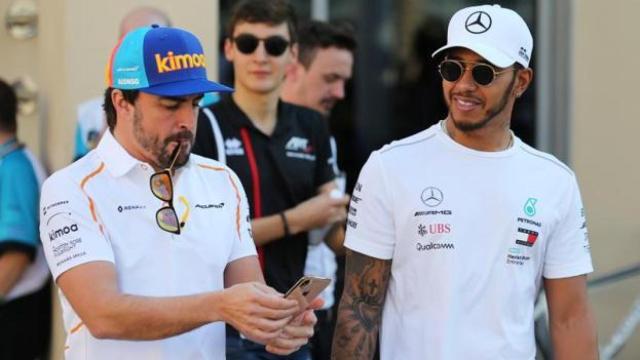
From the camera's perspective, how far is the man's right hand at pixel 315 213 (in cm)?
479

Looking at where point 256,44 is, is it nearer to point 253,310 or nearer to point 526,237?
point 526,237

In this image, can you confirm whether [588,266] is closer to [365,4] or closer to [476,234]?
[476,234]

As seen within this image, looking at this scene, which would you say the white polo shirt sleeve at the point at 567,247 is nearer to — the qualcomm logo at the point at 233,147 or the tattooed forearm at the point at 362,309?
the tattooed forearm at the point at 362,309

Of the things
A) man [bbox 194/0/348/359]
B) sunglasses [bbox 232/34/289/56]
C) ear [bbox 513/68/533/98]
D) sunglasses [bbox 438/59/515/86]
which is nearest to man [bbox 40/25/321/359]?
sunglasses [bbox 438/59/515/86]

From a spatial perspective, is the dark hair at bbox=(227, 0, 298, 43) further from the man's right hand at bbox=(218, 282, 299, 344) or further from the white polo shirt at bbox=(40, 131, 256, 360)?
the man's right hand at bbox=(218, 282, 299, 344)

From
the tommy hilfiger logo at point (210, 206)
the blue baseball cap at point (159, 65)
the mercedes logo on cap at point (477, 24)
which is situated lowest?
the tommy hilfiger logo at point (210, 206)

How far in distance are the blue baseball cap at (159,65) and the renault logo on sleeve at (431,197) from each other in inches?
30.1

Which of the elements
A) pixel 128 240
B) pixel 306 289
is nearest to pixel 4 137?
pixel 128 240

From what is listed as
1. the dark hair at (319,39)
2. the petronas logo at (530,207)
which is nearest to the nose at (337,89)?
the dark hair at (319,39)

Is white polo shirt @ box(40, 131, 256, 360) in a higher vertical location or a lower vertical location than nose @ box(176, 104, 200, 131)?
lower

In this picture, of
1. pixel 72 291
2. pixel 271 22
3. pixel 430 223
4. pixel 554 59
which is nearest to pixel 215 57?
pixel 271 22

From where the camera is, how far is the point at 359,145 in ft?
29.5

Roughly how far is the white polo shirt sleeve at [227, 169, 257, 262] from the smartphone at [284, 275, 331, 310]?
289 millimetres

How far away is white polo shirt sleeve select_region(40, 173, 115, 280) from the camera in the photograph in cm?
322
